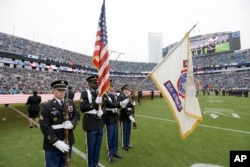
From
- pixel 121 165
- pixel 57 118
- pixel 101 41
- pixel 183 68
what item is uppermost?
pixel 101 41

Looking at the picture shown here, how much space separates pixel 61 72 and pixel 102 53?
155 feet

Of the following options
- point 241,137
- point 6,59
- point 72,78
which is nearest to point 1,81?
point 6,59

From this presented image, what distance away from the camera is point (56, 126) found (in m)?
3.46

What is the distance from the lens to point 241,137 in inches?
281

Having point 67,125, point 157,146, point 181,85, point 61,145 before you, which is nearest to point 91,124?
point 67,125

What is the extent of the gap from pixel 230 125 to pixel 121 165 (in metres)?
6.76

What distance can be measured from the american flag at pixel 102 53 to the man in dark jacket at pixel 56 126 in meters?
0.98

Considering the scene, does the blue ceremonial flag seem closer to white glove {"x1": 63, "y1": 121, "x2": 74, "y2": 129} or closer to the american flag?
the american flag

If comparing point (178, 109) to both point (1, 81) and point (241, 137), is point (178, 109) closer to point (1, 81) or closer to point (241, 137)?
point (241, 137)

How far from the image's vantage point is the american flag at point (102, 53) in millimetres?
4355

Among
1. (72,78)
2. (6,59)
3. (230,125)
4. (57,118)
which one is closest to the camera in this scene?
(57,118)

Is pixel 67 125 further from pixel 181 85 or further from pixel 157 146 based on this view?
pixel 157 146

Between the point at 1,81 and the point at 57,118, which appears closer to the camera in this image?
the point at 57,118

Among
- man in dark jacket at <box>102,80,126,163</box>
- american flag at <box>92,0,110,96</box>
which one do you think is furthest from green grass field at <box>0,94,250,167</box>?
american flag at <box>92,0,110,96</box>
